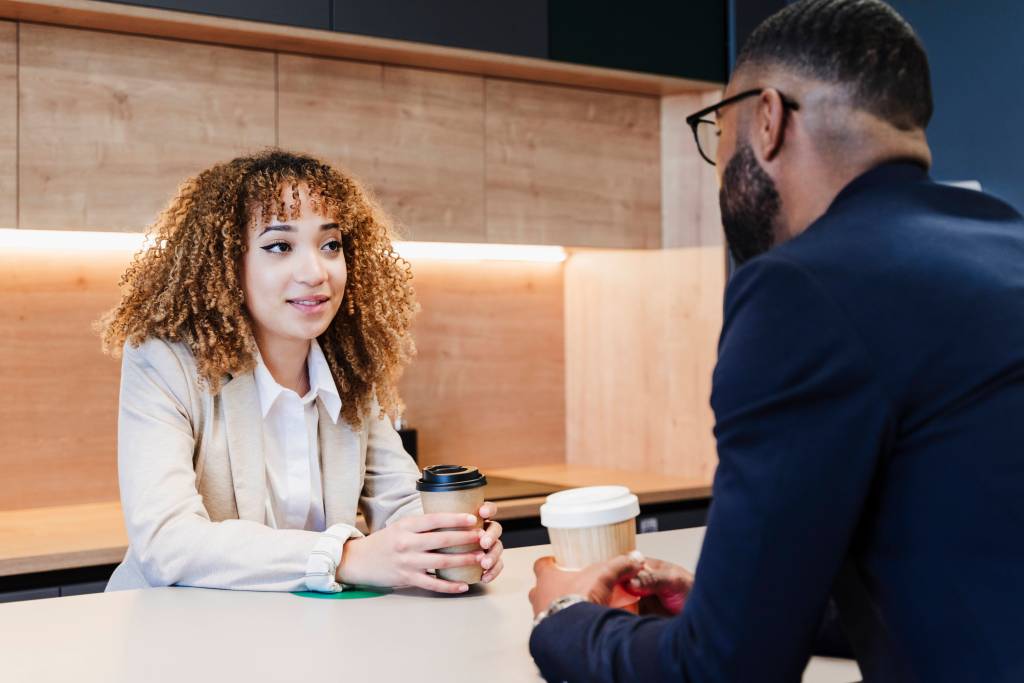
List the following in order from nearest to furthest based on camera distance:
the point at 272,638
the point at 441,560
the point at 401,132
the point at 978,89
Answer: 1. the point at 272,638
2. the point at 441,560
3. the point at 401,132
4. the point at 978,89

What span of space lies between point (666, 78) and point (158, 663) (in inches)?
101

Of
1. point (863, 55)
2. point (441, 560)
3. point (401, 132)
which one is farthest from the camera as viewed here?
point (401, 132)

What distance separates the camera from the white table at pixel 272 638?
3.45 ft

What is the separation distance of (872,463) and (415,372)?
263cm

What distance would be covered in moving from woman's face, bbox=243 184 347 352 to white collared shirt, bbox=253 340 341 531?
72 mm

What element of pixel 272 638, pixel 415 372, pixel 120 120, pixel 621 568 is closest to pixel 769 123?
pixel 621 568

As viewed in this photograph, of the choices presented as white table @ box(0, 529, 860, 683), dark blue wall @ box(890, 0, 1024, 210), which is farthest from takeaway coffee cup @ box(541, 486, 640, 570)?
dark blue wall @ box(890, 0, 1024, 210)

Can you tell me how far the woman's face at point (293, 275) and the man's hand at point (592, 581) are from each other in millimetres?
800

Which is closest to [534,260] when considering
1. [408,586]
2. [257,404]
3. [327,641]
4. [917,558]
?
[257,404]

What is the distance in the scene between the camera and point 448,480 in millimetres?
1365

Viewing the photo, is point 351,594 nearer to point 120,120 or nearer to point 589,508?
point 589,508

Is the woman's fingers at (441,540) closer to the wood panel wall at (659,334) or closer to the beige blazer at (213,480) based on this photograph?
the beige blazer at (213,480)

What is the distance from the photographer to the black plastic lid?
136 centimetres

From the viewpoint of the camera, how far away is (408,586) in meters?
1.39
